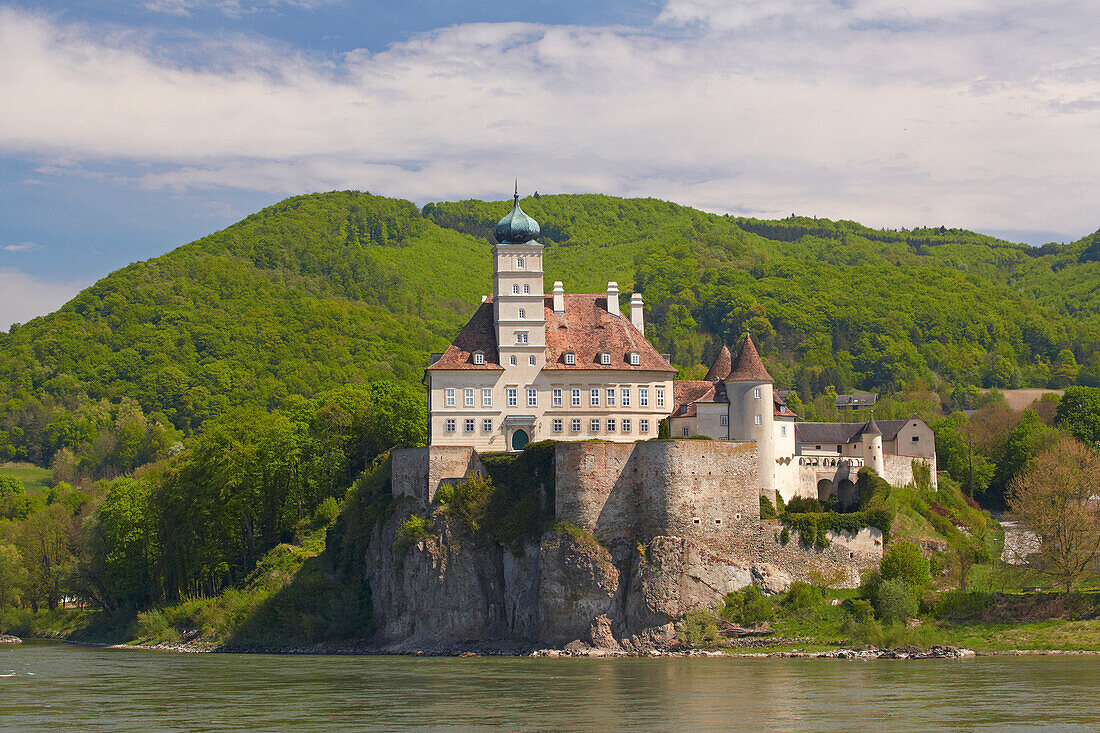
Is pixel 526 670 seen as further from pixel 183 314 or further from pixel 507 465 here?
pixel 183 314

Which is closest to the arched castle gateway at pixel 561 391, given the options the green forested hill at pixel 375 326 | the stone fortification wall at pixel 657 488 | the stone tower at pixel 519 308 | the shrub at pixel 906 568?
the stone tower at pixel 519 308

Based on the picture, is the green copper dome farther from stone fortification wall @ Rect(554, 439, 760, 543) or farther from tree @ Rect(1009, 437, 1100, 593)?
tree @ Rect(1009, 437, 1100, 593)

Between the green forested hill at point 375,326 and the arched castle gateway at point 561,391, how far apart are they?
210 ft

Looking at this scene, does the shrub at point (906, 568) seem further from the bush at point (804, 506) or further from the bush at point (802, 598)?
the bush at point (804, 506)

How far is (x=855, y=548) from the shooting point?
69625 mm

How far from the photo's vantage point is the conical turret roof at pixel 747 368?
71312 mm

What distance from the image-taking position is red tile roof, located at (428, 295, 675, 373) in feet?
246

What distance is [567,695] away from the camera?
163ft

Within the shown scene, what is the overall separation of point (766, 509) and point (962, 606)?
35.7 ft

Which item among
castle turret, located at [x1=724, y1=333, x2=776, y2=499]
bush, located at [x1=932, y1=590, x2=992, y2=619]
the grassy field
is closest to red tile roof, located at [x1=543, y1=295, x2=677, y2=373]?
castle turret, located at [x1=724, y1=333, x2=776, y2=499]

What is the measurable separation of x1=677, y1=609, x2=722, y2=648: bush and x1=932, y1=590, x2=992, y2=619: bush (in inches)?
421

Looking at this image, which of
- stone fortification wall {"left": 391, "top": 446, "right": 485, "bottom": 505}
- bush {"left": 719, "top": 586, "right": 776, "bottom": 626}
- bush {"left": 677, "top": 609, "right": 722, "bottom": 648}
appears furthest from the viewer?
stone fortification wall {"left": 391, "top": 446, "right": 485, "bottom": 505}

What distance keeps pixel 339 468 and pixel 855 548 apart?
34.2 m

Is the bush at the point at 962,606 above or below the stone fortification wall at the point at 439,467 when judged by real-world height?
below
